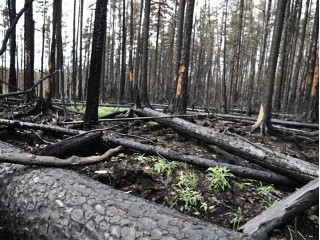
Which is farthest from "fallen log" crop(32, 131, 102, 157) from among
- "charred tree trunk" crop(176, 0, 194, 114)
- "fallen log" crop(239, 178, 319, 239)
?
"charred tree trunk" crop(176, 0, 194, 114)

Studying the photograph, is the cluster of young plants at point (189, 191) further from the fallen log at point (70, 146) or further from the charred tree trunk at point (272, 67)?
the charred tree trunk at point (272, 67)

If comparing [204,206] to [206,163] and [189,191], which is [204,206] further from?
[206,163]

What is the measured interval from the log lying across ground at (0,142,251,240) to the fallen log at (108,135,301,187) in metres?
1.64

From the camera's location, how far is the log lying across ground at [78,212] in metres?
1.85

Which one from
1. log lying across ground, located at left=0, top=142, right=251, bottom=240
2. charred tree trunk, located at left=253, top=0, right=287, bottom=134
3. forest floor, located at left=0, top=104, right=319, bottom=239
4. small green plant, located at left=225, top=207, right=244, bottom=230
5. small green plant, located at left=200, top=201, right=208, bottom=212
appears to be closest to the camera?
log lying across ground, located at left=0, top=142, right=251, bottom=240

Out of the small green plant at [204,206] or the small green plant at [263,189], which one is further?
the small green plant at [263,189]

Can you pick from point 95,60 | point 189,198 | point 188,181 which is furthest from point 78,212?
point 95,60

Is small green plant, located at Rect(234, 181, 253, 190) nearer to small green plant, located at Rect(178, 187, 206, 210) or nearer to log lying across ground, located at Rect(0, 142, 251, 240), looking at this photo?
small green plant, located at Rect(178, 187, 206, 210)

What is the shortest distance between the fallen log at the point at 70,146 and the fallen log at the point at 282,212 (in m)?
2.50

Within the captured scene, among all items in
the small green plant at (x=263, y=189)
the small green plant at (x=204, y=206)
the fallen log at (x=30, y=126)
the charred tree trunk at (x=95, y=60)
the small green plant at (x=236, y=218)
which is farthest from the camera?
the charred tree trunk at (x=95, y=60)

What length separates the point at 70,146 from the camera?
3.60 m

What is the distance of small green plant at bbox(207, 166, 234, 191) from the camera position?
338cm

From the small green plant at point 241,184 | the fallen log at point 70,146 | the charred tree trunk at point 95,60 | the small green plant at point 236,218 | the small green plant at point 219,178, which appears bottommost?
the small green plant at point 236,218

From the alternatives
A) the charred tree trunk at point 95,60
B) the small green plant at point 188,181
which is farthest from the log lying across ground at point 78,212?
the charred tree trunk at point 95,60
